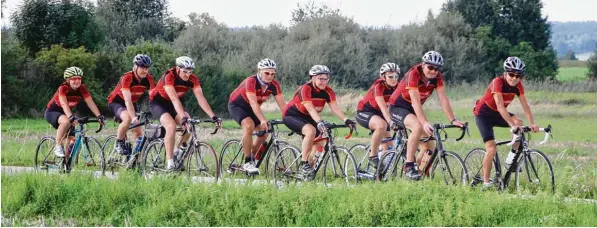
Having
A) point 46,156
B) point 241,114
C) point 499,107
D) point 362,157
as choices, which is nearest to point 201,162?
point 241,114

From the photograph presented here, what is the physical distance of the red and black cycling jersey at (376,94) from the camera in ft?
50.8

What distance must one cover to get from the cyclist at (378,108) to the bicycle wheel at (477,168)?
50.9 inches

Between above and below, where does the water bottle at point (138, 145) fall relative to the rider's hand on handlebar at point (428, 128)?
below

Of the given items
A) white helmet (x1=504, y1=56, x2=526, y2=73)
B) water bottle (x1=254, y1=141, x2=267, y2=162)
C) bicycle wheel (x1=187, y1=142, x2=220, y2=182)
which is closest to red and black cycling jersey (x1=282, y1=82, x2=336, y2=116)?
water bottle (x1=254, y1=141, x2=267, y2=162)

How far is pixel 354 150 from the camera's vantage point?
16656 millimetres

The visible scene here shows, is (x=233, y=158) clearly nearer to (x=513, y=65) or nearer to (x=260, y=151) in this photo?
(x=260, y=151)

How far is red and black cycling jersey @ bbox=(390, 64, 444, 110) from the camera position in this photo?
1438 centimetres

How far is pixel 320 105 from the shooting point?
15055 mm

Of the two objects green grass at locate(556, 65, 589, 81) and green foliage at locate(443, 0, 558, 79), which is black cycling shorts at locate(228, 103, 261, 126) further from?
green grass at locate(556, 65, 589, 81)

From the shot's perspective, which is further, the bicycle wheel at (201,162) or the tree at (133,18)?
the tree at (133,18)

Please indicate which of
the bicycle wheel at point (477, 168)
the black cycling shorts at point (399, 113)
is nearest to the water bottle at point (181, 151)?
the black cycling shorts at point (399, 113)

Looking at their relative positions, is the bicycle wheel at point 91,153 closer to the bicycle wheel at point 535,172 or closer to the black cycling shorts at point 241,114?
the black cycling shorts at point 241,114

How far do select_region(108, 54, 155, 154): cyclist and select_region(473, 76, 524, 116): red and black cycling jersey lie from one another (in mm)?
5510

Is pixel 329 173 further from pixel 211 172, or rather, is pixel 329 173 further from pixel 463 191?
pixel 463 191
